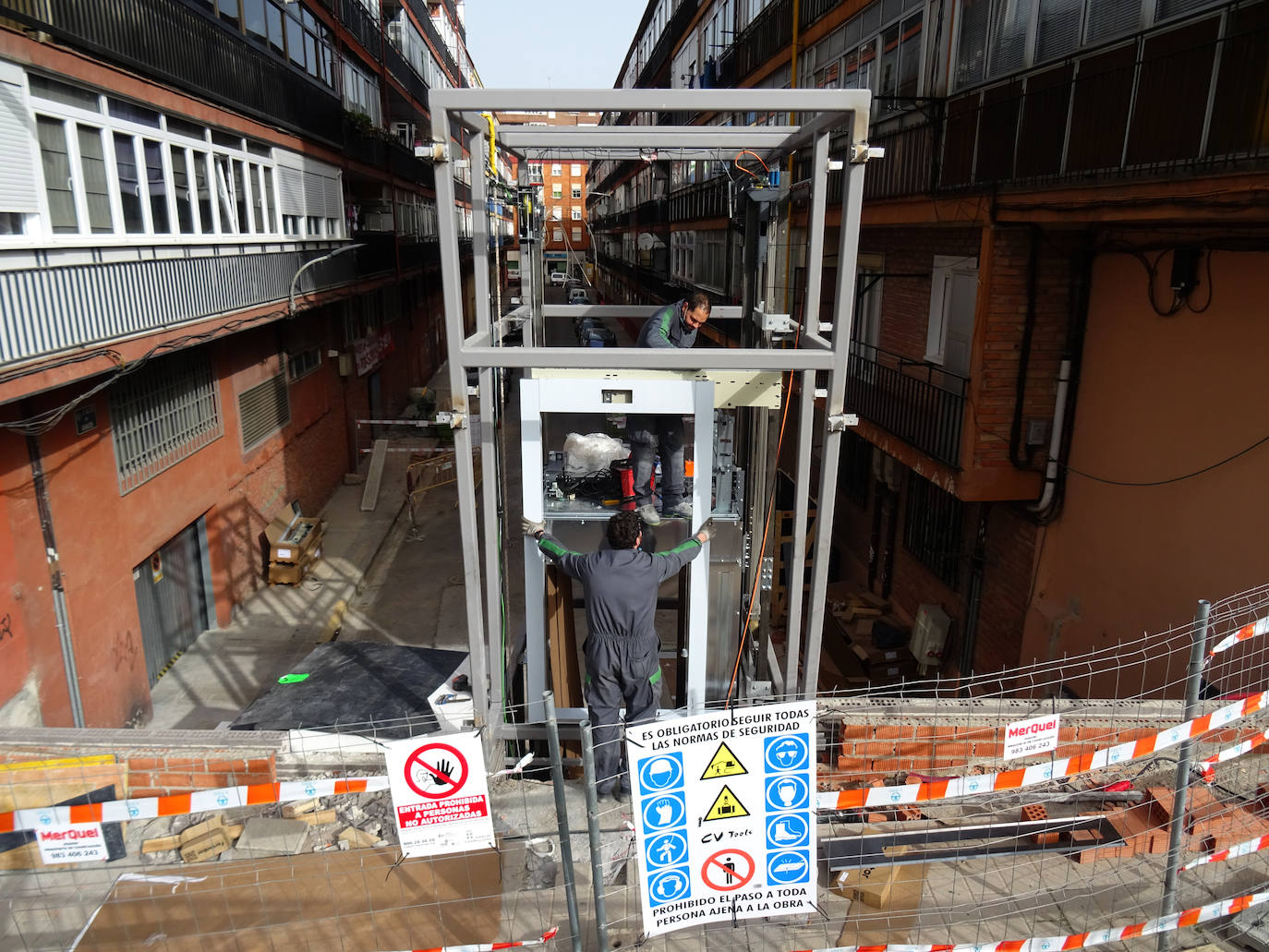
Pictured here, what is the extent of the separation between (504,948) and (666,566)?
1845 millimetres

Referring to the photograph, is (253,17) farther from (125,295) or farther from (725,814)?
(725,814)

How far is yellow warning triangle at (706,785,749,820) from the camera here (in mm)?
3098

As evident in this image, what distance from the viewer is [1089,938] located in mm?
3148

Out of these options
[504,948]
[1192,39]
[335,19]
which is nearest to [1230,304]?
[1192,39]

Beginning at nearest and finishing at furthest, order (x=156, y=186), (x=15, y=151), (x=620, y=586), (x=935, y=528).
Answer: (x=620, y=586) < (x=15, y=151) < (x=156, y=186) < (x=935, y=528)

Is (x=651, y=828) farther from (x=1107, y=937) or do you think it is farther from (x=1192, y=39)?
(x=1192, y=39)

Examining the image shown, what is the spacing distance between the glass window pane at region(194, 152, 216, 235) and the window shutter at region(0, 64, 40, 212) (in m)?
3.42

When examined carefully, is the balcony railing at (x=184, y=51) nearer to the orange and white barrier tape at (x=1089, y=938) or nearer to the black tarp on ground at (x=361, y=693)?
the black tarp on ground at (x=361, y=693)

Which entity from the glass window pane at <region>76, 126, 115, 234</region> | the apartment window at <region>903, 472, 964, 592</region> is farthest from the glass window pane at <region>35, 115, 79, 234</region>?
the apartment window at <region>903, 472, 964, 592</region>

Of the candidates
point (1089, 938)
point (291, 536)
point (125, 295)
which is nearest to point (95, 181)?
point (125, 295)

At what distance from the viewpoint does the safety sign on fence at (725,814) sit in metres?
3.02

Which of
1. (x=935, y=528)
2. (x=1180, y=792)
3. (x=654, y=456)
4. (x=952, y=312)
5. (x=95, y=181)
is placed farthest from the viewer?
(x=935, y=528)

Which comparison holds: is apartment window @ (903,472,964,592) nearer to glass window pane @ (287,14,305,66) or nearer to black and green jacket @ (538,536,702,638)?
black and green jacket @ (538,536,702,638)

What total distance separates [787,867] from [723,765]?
0.51 metres
